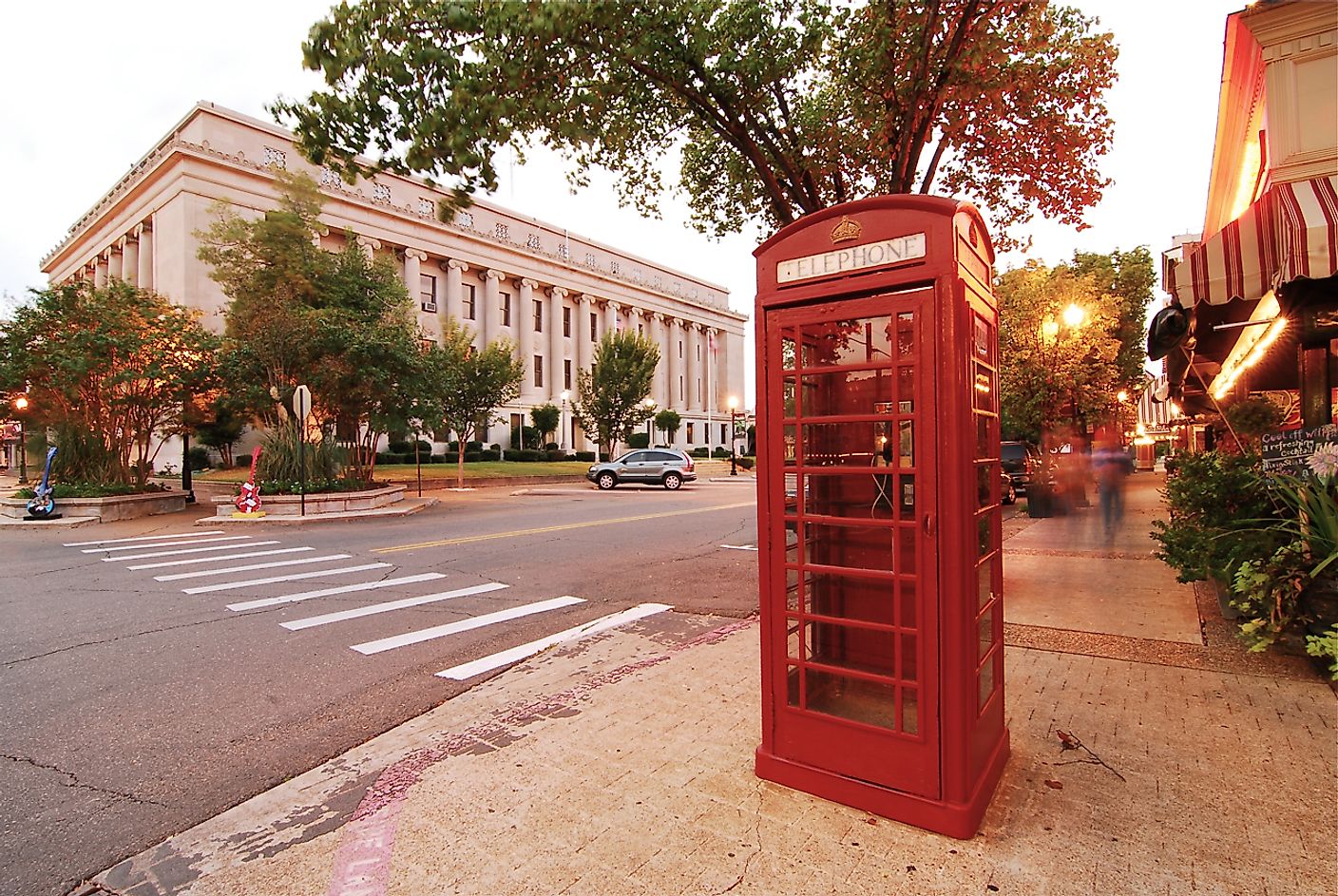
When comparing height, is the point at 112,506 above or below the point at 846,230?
below

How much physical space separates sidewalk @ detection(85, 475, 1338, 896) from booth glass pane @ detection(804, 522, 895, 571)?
3.65 feet

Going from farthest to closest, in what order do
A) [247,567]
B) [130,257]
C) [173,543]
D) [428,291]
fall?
[428,291], [130,257], [173,543], [247,567]

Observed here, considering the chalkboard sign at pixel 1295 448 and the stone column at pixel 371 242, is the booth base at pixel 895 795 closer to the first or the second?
the chalkboard sign at pixel 1295 448

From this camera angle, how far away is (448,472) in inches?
1356

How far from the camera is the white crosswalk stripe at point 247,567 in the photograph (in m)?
9.74

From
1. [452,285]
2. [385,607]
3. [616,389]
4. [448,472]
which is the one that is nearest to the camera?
[385,607]

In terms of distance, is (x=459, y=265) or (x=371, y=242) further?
(x=459, y=265)

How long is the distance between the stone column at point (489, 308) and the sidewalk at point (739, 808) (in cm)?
5354

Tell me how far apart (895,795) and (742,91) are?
6.55 metres

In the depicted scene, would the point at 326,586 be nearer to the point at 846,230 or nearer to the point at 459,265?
the point at 846,230

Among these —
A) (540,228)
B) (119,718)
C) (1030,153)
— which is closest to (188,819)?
(119,718)

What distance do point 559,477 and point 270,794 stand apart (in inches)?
1317

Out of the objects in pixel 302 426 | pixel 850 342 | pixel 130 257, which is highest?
pixel 130 257

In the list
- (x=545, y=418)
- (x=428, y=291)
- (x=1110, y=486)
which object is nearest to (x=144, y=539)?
(x=1110, y=486)
